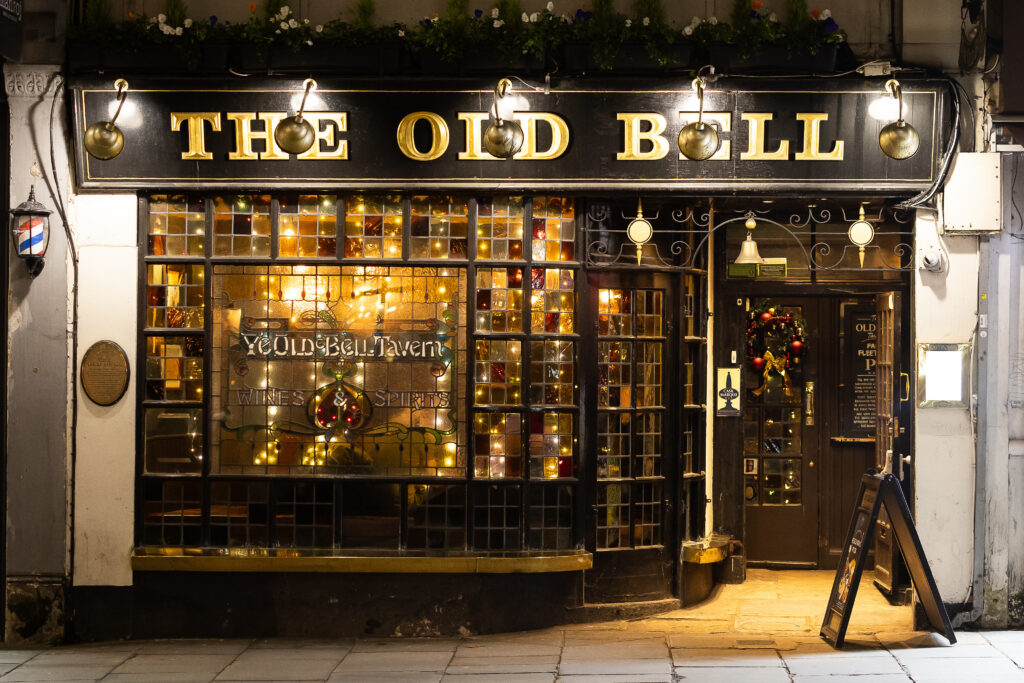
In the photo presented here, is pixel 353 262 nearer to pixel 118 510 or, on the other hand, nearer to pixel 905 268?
pixel 118 510

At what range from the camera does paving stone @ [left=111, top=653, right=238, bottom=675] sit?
8.25 m

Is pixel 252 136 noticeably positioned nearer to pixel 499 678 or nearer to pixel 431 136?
pixel 431 136

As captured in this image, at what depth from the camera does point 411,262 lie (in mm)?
9258

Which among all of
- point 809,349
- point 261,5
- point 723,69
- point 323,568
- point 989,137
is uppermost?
point 261,5

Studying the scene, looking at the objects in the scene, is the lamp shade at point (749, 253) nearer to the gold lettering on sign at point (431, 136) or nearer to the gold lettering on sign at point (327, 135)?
the gold lettering on sign at point (431, 136)

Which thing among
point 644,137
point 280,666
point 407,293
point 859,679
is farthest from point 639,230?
point 280,666

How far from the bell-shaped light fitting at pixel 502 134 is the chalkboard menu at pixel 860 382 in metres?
4.58

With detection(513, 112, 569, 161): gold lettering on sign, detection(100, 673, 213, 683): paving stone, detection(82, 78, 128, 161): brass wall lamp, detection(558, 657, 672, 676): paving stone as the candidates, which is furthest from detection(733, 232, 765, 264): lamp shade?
detection(100, 673, 213, 683): paving stone

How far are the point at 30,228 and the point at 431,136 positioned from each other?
3.43 meters

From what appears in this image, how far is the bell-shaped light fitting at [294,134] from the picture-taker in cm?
862

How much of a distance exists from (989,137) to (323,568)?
6.60 meters

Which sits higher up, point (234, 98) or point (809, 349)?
point (234, 98)

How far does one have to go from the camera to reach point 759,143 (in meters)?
9.05

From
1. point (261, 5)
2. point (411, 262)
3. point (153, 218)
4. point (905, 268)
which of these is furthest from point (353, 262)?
point (905, 268)
